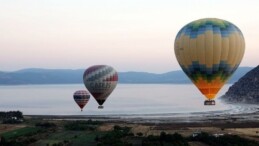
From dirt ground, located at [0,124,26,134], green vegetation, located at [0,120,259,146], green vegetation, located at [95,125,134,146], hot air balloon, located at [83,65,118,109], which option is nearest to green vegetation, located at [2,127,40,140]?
green vegetation, located at [0,120,259,146]

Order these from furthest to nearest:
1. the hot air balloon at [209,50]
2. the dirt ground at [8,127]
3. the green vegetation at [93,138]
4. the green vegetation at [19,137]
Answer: the dirt ground at [8,127]
the green vegetation at [19,137]
the green vegetation at [93,138]
the hot air balloon at [209,50]

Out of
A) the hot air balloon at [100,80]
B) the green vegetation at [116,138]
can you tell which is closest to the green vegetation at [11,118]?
the hot air balloon at [100,80]

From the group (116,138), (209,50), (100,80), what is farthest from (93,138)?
(209,50)

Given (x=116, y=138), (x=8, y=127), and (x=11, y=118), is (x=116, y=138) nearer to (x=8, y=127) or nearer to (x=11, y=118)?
(x=8, y=127)

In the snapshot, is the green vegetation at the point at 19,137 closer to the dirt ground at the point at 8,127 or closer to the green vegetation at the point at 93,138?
the green vegetation at the point at 93,138

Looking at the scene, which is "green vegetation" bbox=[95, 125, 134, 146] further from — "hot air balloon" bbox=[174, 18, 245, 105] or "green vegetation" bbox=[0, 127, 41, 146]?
"hot air balloon" bbox=[174, 18, 245, 105]

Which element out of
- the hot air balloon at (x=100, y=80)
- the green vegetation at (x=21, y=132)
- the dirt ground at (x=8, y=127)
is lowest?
the green vegetation at (x=21, y=132)
